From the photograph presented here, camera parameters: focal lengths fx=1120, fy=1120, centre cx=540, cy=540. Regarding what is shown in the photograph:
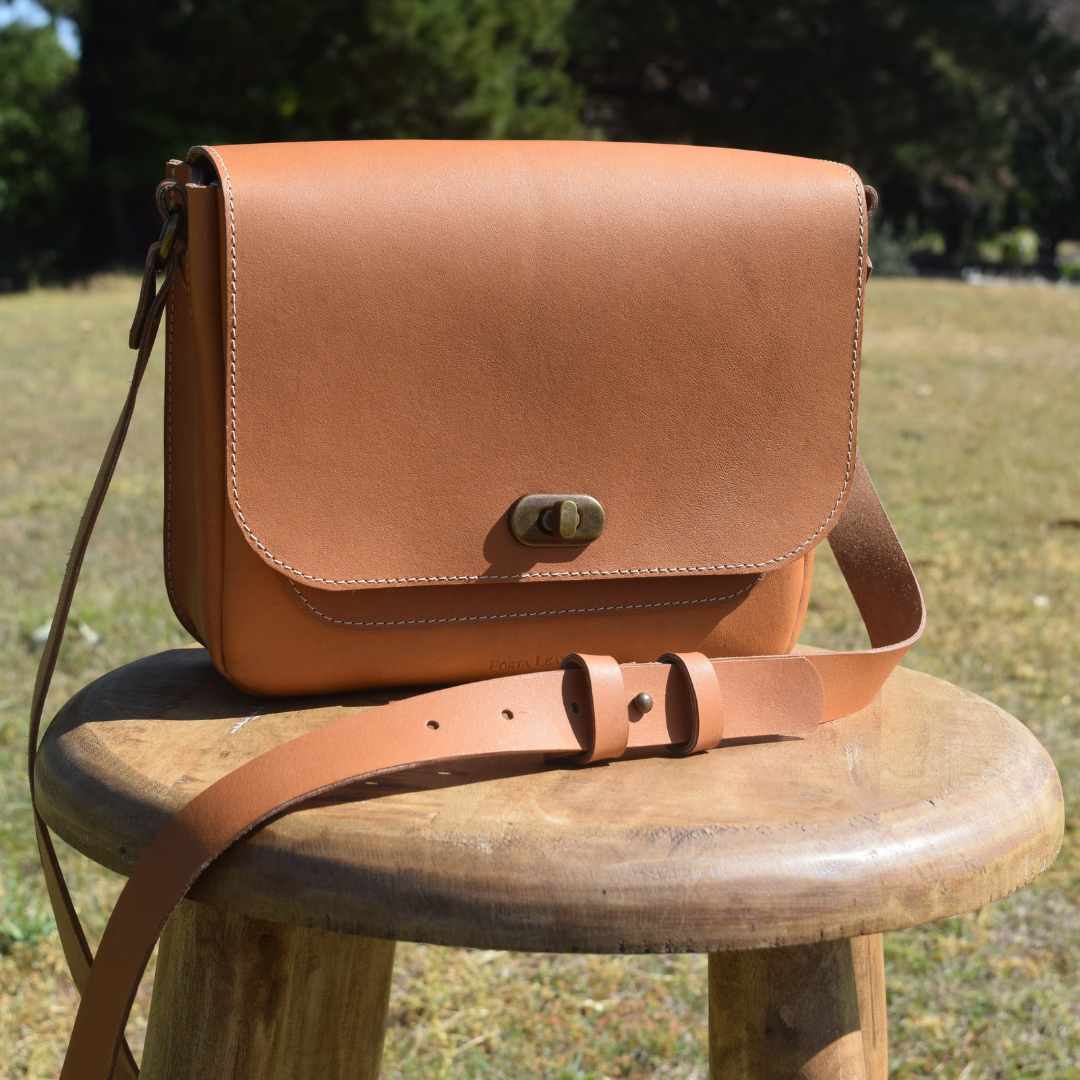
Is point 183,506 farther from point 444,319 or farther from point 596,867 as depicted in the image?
point 596,867

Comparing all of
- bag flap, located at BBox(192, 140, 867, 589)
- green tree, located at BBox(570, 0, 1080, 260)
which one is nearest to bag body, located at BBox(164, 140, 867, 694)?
bag flap, located at BBox(192, 140, 867, 589)

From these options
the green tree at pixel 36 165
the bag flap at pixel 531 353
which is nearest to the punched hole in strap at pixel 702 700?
the bag flap at pixel 531 353

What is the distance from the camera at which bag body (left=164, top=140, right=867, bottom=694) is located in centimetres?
90

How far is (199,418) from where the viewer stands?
913mm

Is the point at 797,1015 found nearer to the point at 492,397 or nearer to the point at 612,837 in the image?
the point at 612,837

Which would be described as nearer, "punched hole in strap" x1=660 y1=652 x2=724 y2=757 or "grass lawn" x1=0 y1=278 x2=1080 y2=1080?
"punched hole in strap" x1=660 y1=652 x2=724 y2=757

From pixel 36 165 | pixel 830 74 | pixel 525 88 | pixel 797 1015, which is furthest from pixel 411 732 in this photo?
pixel 830 74

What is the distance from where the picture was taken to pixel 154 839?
774 millimetres

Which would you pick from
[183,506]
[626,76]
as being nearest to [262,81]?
[626,76]

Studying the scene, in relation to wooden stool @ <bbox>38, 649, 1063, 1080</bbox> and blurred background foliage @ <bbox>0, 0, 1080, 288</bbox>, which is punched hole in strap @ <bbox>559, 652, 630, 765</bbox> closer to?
wooden stool @ <bbox>38, 649, 1063, 1080</bbox>

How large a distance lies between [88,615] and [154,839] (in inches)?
97.5

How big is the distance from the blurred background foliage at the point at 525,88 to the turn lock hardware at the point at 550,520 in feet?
43.2

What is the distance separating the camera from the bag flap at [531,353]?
0.90 m

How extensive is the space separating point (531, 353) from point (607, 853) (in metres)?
0.42
